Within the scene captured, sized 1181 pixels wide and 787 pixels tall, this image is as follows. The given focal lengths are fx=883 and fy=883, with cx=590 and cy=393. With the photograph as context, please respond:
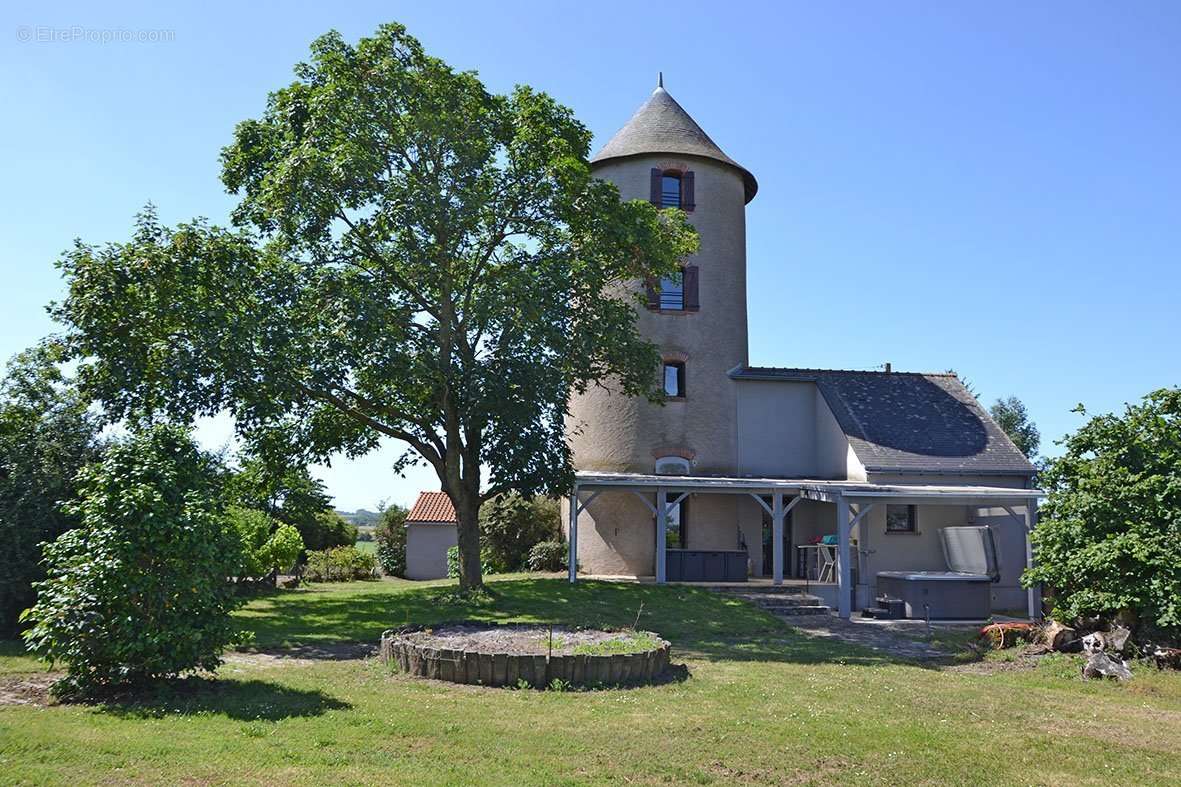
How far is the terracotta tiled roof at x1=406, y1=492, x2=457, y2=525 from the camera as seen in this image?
3481 centimetres

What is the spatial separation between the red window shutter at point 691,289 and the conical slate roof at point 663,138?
11.8 feet

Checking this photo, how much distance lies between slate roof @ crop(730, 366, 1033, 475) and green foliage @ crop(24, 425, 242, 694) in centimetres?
1787

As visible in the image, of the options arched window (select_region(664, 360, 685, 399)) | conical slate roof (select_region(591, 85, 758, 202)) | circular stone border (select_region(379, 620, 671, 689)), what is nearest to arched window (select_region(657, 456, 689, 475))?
arched window (select_region(664, 360, 685, 399))

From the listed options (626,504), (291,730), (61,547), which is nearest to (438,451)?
(626,504)

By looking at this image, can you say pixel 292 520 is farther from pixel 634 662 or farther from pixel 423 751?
pixel 423 751

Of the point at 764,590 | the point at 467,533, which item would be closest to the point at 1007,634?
the point at 764,590

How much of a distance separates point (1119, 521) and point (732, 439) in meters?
13.4

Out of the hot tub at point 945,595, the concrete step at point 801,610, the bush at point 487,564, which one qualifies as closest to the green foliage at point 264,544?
the bush at point 487,564

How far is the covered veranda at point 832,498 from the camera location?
20000 millimetres

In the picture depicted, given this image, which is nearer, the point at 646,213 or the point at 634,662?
the point at 634,662

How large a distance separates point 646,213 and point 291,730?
15.7m

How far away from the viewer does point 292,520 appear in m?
33.5

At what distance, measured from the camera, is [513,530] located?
31062 mm

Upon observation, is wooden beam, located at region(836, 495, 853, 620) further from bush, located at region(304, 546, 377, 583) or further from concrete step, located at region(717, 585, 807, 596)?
bush, located at region(304, 546, 377, 583)
